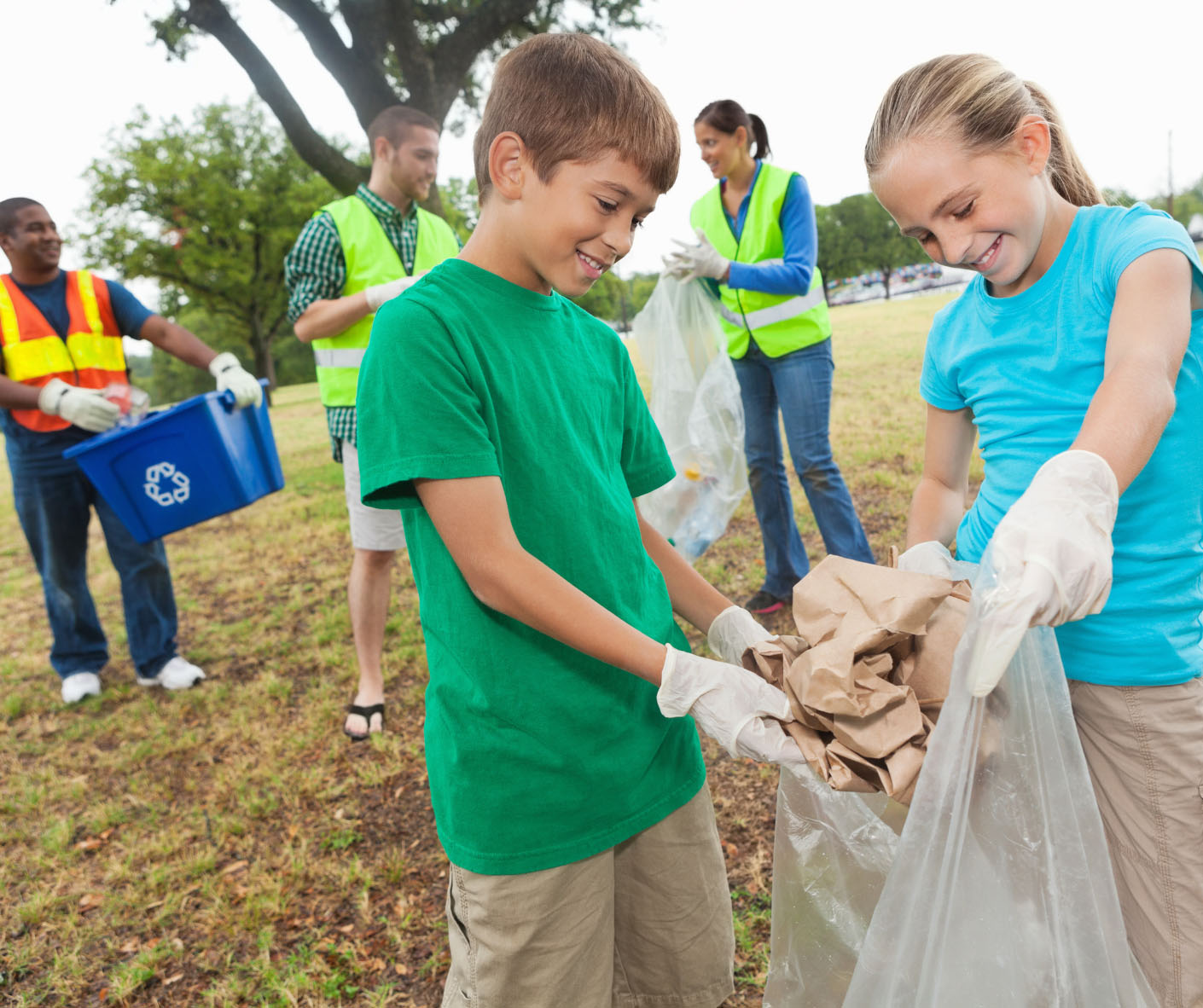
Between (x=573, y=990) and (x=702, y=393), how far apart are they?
2.44 meters

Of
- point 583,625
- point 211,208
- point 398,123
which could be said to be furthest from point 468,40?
point 211,208

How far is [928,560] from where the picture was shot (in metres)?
1.22

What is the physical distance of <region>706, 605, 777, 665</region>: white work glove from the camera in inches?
52.8

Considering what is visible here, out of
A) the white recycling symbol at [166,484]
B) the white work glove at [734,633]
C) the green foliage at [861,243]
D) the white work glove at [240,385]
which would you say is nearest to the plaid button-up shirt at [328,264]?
the white work glove at [240,385]

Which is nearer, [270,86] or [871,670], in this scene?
[871,670]

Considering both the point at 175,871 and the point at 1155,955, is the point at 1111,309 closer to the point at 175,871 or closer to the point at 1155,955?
the point at 1155,955

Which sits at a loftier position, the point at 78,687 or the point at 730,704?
the point at 730,704

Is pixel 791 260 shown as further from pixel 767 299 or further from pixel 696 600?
pixel 696 600

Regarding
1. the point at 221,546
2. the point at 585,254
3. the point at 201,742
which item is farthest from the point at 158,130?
the point at 585,254

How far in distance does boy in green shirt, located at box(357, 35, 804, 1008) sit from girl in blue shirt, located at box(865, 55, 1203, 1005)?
0.37 m

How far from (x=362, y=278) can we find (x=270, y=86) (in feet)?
17.0

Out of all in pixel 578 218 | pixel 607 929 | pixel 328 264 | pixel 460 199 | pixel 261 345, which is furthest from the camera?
pixel 261 345

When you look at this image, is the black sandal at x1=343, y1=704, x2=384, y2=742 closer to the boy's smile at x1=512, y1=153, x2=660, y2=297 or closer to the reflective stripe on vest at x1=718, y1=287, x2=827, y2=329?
the reflective stripe on vest at x1=718, y1=287, x2=827, y2=329

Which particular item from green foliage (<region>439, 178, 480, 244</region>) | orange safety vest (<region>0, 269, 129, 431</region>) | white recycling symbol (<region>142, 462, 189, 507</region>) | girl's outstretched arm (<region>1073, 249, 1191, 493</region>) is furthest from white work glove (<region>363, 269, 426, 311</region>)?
green foliage (<region>439, 178, 480, 244</region>)
